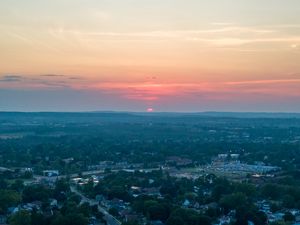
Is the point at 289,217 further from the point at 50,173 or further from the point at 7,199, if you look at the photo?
the point at 50,173

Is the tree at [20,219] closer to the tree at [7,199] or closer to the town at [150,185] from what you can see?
the town at [150,185]

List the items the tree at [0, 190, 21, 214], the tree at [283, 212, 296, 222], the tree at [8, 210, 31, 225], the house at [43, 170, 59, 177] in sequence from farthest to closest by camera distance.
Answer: the house at [43, 170, 59, 177] < the tree at [0, 190, 21, 214] < the tree at [283, 212, 296, 222] < the tree at [8, 210, 31, 225]

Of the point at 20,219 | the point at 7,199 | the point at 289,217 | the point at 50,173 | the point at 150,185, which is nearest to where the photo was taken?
the point at 20,219

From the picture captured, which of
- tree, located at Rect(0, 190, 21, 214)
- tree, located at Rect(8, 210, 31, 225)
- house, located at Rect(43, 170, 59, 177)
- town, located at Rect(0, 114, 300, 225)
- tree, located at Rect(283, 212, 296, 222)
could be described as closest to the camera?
tree, located at Rect(8, 210, 31, 225)

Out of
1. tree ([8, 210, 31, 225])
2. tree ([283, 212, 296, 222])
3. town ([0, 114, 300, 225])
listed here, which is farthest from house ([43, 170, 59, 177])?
tree ([283, 212, 296, 222])

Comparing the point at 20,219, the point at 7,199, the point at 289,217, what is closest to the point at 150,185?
the point at 7,199

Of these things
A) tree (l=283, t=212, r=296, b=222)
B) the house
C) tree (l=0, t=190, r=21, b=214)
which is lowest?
the house

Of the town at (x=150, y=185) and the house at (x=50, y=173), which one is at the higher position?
the town at (x=150, y=185)

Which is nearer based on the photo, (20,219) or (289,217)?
(20,219)

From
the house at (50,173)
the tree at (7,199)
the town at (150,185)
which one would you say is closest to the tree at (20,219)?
the town at (150,185)

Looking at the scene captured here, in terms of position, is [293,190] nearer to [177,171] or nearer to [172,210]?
[172,210]

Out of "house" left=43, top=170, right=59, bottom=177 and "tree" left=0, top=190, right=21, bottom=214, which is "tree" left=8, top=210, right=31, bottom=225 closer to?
"tree" left=0, top=190, right=21, bottom=214
